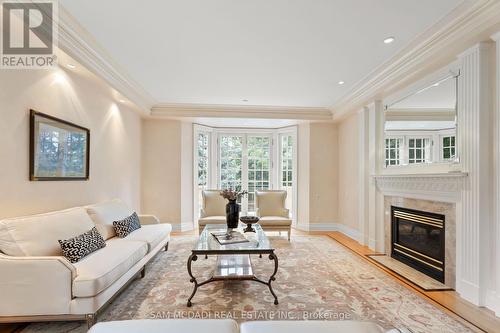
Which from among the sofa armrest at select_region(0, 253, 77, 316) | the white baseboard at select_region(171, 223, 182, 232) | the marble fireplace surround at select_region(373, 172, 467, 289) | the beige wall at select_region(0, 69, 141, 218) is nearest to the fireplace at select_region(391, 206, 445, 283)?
the marble fireplace surround at select_region(373, 172, 467, 289)

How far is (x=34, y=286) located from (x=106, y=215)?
55.8 inches

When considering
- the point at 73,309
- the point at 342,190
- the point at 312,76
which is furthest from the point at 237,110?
the point at 73,309

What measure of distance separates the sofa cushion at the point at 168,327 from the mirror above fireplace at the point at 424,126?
3.04 meters

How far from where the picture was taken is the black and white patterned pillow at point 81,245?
2387 millimetres

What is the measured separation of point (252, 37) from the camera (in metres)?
2.79

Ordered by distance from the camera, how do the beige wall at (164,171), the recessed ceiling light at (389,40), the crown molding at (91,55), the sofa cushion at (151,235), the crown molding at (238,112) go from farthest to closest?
the beige wall at (164,171) < the crown molding at (238,112) < the sofa cushion at (151,235) < the recessed ceiling light at (389,40) < the crown molding at (91,55)

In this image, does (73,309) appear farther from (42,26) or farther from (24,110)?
(42,26)

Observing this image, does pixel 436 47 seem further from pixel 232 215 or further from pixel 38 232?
pixel 38 232

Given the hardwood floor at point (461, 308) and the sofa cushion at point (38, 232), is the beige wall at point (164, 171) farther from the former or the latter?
the hardwood floor at point (461, 308)

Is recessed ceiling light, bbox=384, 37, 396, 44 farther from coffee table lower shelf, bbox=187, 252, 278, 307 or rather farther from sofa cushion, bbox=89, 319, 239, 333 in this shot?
sofa cushion, bbox=89, 319, 239, 333

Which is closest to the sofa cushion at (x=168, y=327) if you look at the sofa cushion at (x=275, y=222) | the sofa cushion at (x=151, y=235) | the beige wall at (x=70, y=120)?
the beige wall at (x=70, y=120)

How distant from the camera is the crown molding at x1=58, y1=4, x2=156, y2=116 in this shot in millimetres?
2520

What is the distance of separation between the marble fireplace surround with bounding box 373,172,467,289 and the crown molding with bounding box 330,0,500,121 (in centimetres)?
132

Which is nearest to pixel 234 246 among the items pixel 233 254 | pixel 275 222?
pixel 233 254
